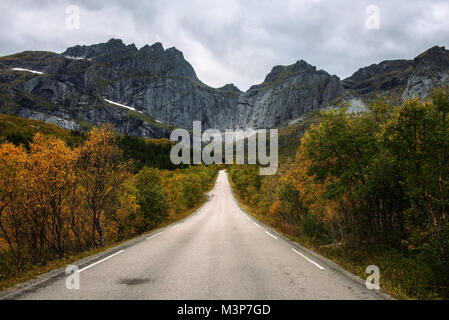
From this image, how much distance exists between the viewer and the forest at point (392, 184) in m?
7.14

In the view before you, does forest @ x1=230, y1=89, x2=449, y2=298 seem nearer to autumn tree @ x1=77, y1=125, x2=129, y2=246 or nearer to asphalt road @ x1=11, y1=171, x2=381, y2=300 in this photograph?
asphalt road @ x1=11, y1=171, x2=381, y2=300

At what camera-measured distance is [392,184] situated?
9.13 meters

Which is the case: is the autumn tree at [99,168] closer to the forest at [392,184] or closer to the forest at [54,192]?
the forest at [54,192]

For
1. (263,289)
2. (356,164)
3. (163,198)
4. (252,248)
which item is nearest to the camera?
(263,289)

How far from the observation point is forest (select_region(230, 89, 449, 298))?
7.14 metres

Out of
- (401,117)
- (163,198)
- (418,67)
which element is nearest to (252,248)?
(401,117)

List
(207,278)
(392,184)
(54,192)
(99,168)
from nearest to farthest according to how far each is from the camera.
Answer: (207,278), (392,184), (54,192), (99,168)

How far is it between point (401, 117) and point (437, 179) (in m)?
2.44

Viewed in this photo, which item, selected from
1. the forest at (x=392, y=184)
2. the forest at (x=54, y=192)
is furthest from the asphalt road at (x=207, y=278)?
the forest at (x=54, y=192)

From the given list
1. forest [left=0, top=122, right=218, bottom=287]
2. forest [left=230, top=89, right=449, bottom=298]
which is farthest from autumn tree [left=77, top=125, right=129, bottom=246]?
forest [left=230, top=89, right=449, bottom=298]

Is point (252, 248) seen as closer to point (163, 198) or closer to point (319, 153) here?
point (319, 153)

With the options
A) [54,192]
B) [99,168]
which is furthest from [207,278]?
[99,168]

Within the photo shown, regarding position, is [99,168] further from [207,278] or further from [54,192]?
[207,278]
